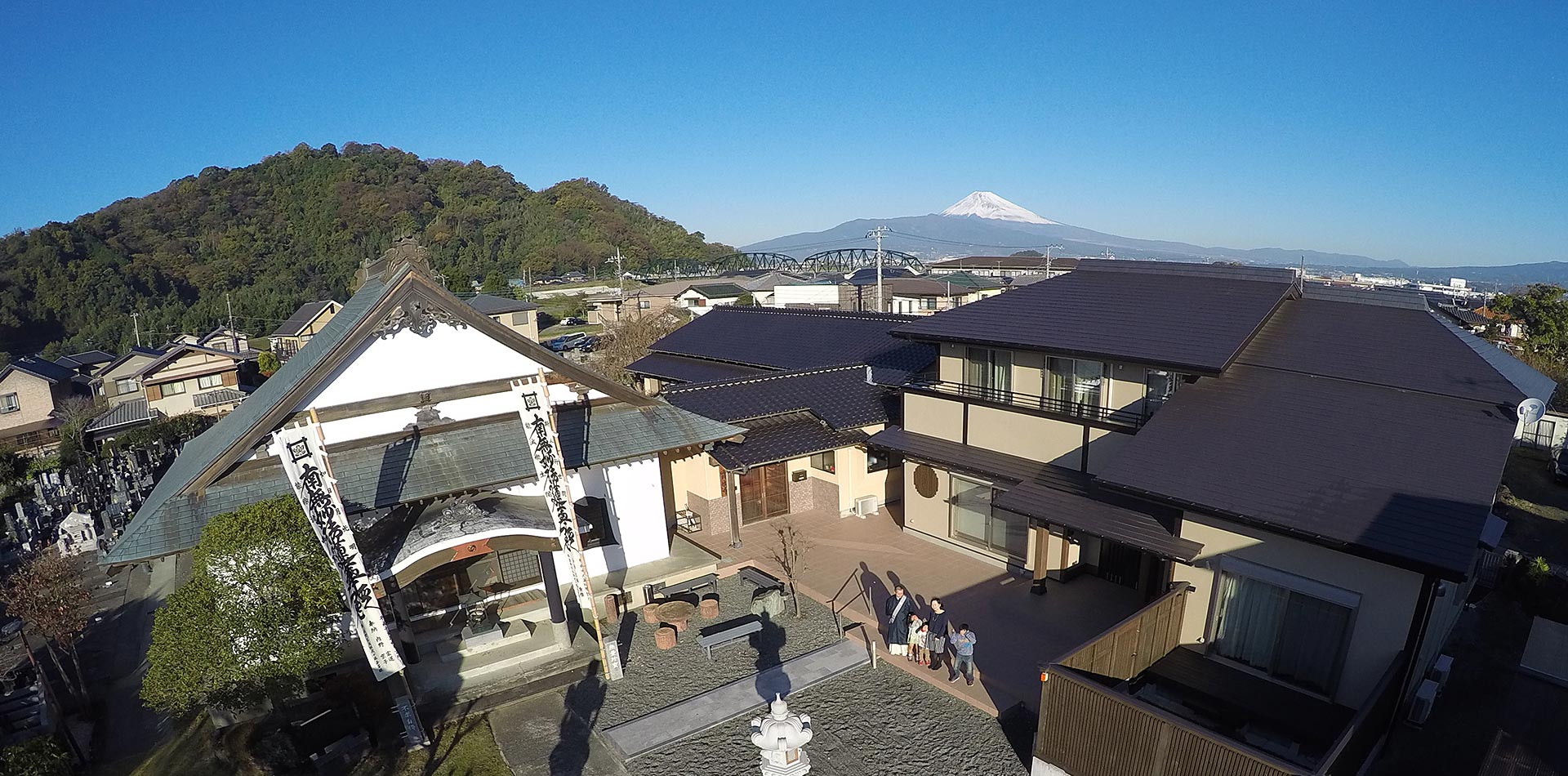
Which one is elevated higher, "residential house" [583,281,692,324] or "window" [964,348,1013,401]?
"window" [964,348,1013,401]

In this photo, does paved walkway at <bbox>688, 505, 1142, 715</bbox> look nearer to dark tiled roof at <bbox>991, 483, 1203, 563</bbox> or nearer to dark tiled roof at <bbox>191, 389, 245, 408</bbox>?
dark tiled roof at <bbox>991, 483, 1203, 563</bbox>

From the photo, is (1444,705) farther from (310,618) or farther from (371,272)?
(371,272)

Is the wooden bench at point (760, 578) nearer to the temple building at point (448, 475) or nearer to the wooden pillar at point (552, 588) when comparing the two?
the temple building at point (448, 475)

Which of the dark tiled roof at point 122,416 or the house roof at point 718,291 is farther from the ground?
the house roof at point 718,291

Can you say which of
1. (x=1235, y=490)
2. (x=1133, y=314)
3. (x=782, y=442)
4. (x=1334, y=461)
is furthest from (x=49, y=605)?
(x=1334, y=461)

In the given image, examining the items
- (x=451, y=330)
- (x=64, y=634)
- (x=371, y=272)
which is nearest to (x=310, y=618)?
(x=451, y=330)

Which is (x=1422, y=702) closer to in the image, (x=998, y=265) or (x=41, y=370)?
(x=41, y=370)

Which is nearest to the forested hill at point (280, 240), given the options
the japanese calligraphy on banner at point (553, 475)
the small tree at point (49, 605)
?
the small tree at point (49, 605)

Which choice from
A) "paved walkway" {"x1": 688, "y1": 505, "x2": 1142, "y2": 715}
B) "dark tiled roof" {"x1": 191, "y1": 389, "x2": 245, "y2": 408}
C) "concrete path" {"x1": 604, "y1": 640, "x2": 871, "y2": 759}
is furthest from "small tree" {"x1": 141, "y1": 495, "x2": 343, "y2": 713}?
"dark tiled roof" {"x1": 191, "y1": 389, "x2": 245, "y2": 408}
